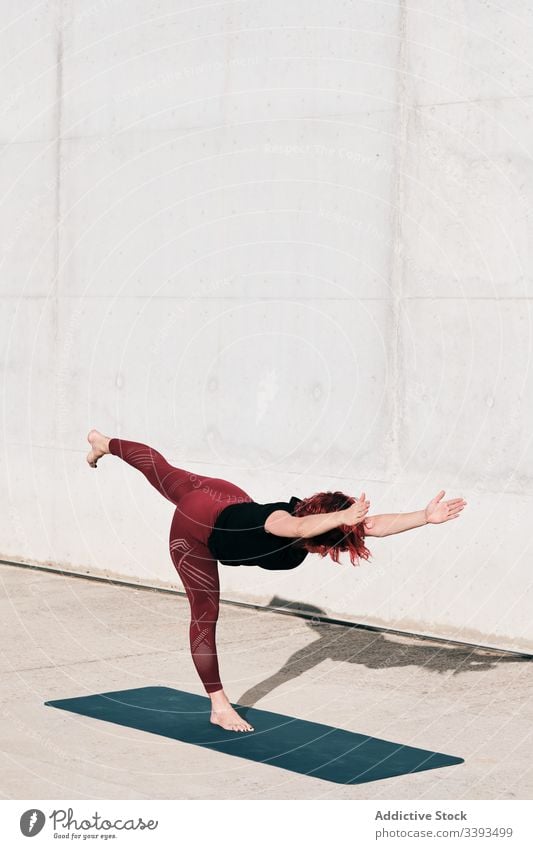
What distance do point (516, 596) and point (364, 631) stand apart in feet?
4.52

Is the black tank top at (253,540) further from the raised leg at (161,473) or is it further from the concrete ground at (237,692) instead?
the concrete ground at (237,692)

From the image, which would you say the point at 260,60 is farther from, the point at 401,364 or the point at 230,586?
the point at 230,586

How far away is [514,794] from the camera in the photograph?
6.93 meters

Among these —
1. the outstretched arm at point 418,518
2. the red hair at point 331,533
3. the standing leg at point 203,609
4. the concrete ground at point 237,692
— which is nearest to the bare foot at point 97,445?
the standing leg at point 203,609

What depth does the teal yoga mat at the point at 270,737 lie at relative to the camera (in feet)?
24.0

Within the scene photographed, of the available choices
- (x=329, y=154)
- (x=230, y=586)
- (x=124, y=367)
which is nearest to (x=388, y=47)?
(x=329, y=154)

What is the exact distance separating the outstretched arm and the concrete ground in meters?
1.29

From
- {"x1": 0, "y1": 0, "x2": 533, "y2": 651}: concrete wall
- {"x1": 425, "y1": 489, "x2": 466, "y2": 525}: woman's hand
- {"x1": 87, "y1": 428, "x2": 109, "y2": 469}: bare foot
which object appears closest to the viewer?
{"x1": 425, "y1": 489, "x2": 466, "y2": 525}: woman's hand

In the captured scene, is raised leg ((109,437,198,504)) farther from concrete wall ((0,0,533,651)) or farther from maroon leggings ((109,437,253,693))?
concrete wall ((0,0,533,651))

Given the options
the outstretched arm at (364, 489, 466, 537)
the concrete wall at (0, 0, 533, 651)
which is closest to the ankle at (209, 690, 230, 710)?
the outstretched arm at (364, 489, 466, 537)

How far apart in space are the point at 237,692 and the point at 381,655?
1553mm

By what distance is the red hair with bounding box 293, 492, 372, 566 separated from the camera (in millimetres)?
7258

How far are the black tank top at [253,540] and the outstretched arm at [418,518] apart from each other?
1.34ft

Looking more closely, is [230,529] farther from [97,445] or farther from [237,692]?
[237,692]
